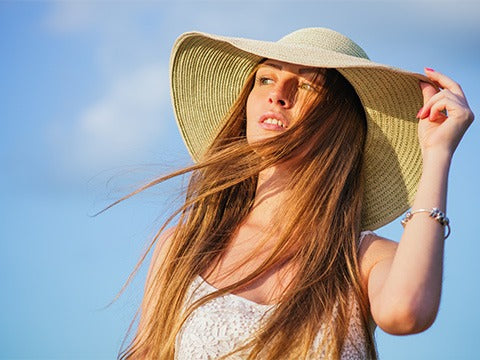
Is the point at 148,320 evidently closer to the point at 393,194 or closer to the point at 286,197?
the point at 286,197

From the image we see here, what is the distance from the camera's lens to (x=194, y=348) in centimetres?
343

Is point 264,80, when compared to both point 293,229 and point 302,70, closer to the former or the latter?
point 302,70

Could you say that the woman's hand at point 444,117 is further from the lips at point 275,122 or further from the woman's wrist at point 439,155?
the lips at point 275,122

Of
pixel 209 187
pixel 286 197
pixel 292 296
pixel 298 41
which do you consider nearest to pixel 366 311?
pixel 292 296

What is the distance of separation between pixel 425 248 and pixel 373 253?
436mm

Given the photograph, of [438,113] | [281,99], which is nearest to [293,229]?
[281,99]

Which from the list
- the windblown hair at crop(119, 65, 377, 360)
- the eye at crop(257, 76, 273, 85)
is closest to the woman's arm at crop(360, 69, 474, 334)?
the windblown hair at crop(119, 65, 377, 360)

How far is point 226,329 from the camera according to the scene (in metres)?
3.42

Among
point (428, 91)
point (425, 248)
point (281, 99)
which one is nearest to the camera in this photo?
point (425, 248)

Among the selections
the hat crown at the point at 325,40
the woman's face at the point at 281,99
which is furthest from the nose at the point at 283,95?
the hat crown at the point at 325,40

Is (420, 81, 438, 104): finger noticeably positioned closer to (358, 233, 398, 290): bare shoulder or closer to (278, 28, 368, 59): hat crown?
(278, 28, 368, 59): hat crown

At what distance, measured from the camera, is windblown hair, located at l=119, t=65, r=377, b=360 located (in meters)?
3.40

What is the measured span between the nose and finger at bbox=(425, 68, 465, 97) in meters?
0.54

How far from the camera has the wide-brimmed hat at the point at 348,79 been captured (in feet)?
12.0
